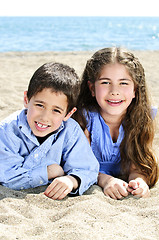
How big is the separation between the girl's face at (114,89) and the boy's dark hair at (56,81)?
0.32m

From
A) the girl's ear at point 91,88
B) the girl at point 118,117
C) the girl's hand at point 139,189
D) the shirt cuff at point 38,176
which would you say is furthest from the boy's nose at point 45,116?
the girl's hand at point 139,189

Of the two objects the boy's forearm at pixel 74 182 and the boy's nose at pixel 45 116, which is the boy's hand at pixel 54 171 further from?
the boy's nose at pixel 45 116

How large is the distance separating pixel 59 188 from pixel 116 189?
1.60 ft

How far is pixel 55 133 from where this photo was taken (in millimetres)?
2670

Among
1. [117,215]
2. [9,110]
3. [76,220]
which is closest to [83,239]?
[76,220]

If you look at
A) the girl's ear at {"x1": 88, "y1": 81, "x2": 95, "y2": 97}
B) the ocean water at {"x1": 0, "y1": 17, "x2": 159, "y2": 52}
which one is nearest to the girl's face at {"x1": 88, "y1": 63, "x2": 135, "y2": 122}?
the girl's ear at {"x1": 88, "y1": 81, "x2": 95, "y2": 97}

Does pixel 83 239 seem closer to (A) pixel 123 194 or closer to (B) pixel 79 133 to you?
(A) pixel 123 194

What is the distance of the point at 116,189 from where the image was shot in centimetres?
261

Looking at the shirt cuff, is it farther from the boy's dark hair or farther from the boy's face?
the boy's dark hair

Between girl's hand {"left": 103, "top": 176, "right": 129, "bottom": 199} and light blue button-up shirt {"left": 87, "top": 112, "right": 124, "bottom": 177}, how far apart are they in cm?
48

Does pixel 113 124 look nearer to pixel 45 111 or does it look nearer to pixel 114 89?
pixel 114 89

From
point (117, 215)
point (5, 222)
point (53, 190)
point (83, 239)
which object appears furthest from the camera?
point (53, 190)

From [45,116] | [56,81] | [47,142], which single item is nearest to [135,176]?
[47,142]

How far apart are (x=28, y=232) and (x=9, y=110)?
279 cm
